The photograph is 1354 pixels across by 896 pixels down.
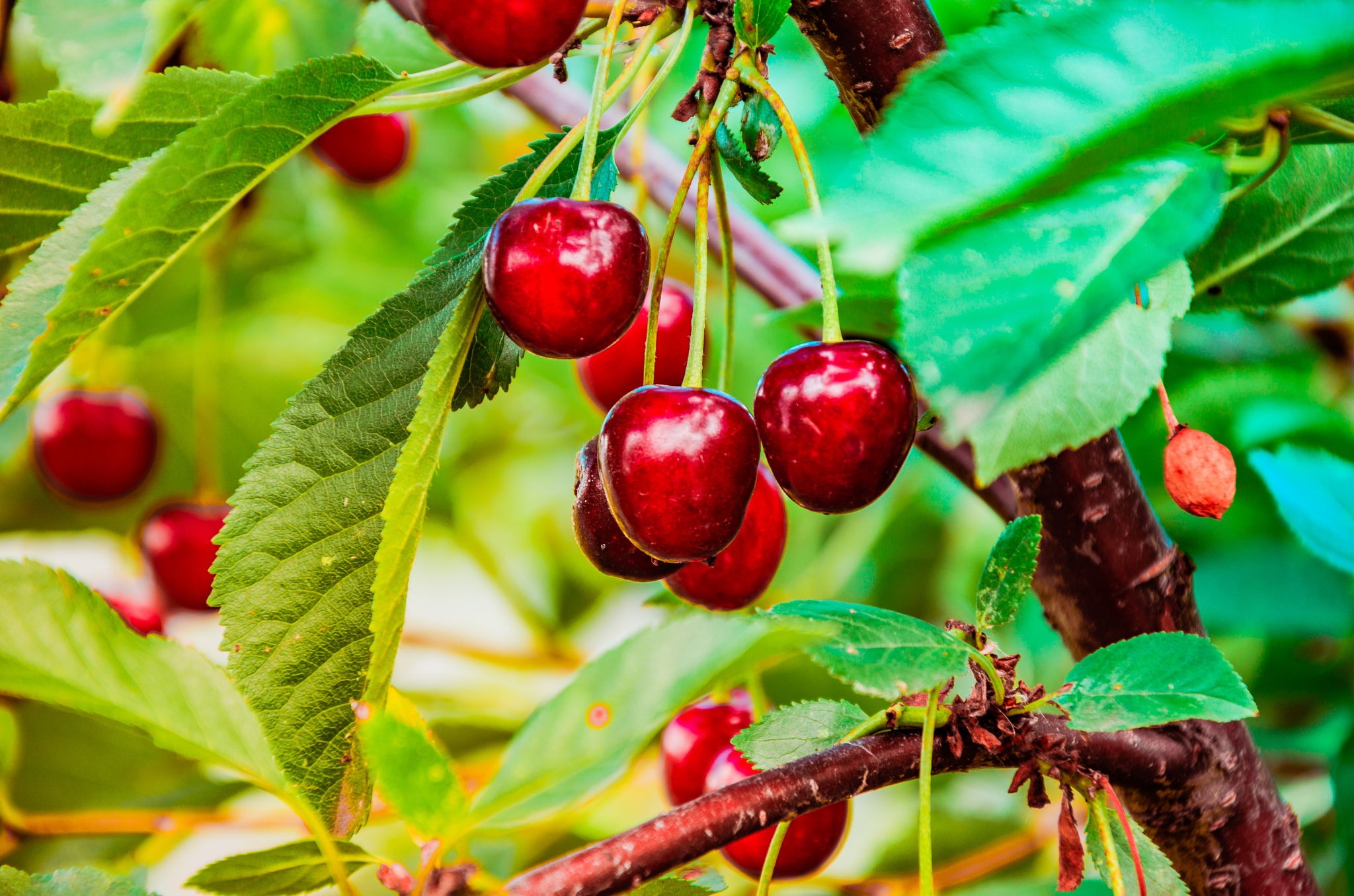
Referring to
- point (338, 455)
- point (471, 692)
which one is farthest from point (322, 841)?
point (471, 692)

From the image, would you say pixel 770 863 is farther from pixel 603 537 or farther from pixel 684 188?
pixel 684 188

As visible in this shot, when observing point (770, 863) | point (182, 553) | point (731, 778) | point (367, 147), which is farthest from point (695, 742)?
point (367, 147)

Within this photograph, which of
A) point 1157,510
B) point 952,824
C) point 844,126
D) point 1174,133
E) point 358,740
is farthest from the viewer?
point 952,824

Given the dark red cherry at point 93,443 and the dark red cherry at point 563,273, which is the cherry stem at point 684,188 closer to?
the dark red cherry at point 563,273

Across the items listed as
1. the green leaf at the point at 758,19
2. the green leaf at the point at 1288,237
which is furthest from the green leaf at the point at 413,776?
the green leaf at the point at 1288,237

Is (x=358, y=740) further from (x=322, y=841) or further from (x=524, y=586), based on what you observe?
(x=524, y=586)

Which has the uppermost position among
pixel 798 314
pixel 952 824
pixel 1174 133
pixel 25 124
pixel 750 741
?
pixel 25 124
